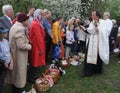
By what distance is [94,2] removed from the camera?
50.5ft

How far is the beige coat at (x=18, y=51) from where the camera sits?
5906 mm

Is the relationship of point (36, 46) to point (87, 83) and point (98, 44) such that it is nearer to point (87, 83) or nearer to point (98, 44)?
point (87, 83)

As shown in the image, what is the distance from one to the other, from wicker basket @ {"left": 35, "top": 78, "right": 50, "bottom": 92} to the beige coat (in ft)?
2.11

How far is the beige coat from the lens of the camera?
233 inches

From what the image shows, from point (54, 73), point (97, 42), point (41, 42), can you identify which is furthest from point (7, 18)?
point (97, 42)

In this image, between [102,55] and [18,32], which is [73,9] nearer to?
[102,55]

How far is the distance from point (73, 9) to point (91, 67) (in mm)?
5726

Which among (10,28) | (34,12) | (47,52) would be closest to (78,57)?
(47,52)

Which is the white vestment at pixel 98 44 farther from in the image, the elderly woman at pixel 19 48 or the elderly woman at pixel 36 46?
the elderly woman at pixel 19 48

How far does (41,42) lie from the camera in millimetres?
7008

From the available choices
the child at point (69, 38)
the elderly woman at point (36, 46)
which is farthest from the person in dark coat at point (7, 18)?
the child at point (69, 38)

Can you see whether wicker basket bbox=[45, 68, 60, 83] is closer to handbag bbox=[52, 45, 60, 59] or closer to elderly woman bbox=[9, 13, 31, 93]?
handbag bbox=[52, 45, 60, 59]

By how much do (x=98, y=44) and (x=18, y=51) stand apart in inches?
107

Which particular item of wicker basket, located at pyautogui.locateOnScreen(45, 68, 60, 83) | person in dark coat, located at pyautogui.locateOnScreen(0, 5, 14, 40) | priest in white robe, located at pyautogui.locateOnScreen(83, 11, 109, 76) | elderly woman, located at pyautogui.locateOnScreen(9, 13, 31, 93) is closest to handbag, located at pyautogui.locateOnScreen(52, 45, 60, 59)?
wicker basket, located at pyautogui.locateOnScreen(45, 68, 60, 83)
